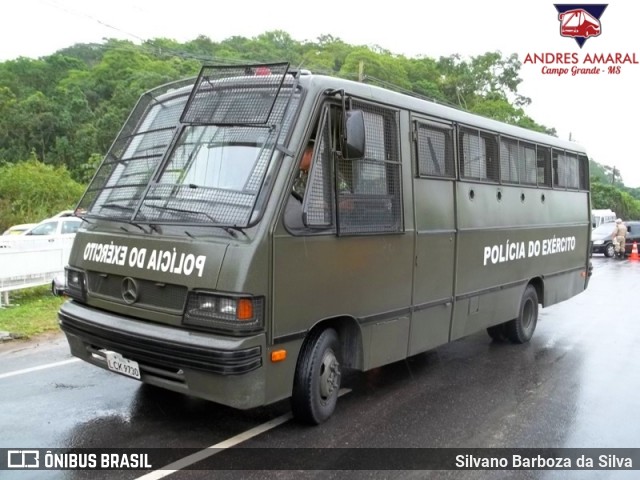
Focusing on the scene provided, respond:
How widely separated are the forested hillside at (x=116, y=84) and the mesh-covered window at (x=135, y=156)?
22779 mm

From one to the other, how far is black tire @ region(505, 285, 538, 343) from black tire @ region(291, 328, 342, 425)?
3842mm

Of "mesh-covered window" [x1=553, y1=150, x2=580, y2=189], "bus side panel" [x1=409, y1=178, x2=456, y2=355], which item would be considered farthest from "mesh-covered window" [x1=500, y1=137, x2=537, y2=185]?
"bus side panel" [x1=409, y1=178, x2=456, y2=355]

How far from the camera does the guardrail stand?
8953mm

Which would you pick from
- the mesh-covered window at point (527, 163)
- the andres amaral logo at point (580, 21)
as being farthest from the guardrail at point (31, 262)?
the andres amaral logo at point (580, 21)

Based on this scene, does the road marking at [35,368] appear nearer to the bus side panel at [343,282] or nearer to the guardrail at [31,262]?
the guardrail at [31,262]

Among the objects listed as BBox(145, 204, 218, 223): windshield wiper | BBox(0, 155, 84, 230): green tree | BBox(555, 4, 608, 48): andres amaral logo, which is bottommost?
BBox(145, 204, 218, 223): windshield wiper

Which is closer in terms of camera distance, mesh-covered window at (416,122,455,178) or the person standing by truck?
mesh-covered window at (416,122,455,178)

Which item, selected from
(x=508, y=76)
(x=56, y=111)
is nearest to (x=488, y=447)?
(x=56, y=111)

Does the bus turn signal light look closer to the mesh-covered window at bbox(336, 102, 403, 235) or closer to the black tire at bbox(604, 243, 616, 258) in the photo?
the mesh-covered window at bbox(336, 102, 403, 235)

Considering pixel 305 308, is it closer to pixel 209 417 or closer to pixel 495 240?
pixel 209 417

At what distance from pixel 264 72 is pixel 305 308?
6.40 feet

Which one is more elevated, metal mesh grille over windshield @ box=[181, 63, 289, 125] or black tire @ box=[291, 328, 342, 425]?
metal mesh grille over windshield @ box=[181, 63, 289, 125]

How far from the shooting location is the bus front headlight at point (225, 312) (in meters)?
3.79

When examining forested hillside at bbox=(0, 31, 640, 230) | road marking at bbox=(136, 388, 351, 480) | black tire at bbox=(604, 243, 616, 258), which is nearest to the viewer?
road marking at bbox=(136, 388, 351, 480)
